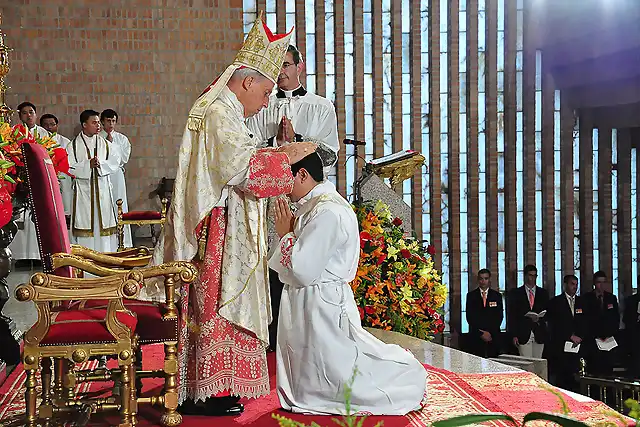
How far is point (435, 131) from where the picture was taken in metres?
11.7

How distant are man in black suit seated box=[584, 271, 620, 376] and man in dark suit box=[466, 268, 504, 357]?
1.08m

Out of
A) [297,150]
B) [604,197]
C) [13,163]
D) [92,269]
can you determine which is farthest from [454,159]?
[92,269]

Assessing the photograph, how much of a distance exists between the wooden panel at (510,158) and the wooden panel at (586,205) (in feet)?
3.15

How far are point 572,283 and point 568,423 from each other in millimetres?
10059

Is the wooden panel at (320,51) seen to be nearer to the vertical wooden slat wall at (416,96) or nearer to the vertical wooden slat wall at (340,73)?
the vertical wooden slat wall at (340,73)

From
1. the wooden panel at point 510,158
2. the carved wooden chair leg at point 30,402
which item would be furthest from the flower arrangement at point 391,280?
the wooden panel at point 510,158

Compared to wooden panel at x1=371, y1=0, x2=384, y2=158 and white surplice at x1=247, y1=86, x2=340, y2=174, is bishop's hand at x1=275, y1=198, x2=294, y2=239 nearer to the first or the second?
white surplice at x1=247, y1=86, x2=340, y2=174

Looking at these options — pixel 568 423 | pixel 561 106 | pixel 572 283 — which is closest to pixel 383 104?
pixel 561 106

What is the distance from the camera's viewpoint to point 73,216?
9.59 metres

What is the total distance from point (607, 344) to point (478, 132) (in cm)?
324

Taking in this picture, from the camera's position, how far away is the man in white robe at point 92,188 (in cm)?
961

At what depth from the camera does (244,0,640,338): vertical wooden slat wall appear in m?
11.6

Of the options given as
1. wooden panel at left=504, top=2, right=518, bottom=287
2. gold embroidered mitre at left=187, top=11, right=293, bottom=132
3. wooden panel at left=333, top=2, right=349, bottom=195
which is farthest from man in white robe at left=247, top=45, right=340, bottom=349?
wooden panel at left=504, top=2, right=518, bottom=287

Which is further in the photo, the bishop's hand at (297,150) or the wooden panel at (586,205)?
the wooden panel at (586,205)
